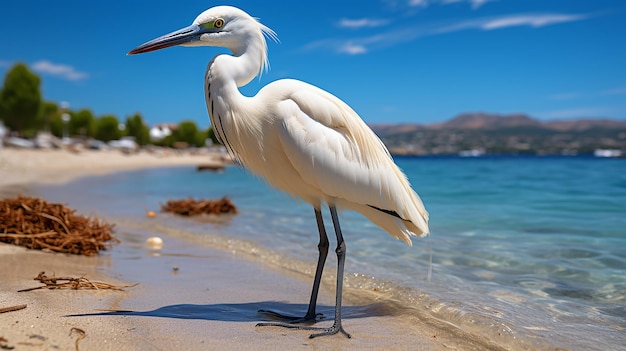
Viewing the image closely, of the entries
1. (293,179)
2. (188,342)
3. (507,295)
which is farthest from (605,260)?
(188,342)

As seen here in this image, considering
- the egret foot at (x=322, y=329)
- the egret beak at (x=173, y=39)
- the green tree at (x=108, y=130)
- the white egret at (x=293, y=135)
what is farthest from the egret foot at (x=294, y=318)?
the green tree at (x=108, y=130)

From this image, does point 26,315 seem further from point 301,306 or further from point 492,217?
point 492,217

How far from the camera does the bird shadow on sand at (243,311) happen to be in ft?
11.3

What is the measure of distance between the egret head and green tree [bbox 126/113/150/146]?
7595cm

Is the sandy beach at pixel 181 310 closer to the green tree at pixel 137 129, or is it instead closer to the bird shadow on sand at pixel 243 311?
the bird shadow on sand at pixel 243 311

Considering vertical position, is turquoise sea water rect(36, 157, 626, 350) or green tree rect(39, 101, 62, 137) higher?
green tree rect(39, 101, 62, 137)

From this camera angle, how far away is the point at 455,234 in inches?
328

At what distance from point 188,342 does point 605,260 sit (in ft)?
17.8

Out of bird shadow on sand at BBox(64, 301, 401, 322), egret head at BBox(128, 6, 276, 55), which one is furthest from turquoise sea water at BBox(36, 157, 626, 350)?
egret head at BBox(128, 6, 276, 55)

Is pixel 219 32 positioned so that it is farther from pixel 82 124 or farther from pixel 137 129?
pixel 137 129

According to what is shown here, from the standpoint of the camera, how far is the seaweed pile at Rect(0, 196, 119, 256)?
16.9ft

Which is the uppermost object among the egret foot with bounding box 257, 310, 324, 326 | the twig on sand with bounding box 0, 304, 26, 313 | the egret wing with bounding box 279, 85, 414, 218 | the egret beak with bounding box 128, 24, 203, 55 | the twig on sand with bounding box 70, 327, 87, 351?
the egret beak with bounding box 128, 24, 203, 55

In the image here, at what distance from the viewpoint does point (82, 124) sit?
6869 centimetres

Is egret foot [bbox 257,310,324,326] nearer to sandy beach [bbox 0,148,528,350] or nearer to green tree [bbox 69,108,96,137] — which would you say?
sandy beach [bbox 0,148,528,350]
